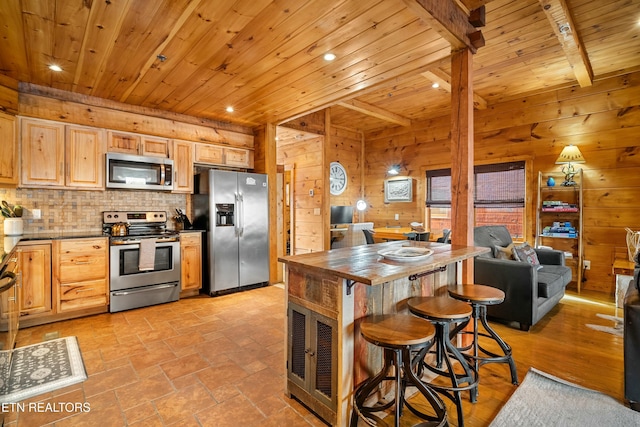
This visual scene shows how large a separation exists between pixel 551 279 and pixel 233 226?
3894 mm

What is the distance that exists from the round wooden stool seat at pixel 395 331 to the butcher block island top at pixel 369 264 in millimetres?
254

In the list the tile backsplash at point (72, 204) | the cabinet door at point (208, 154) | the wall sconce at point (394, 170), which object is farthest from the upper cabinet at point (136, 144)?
the wall sconce at point (394, 170)

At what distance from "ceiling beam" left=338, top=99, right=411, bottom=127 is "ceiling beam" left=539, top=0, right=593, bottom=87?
261 centimetres

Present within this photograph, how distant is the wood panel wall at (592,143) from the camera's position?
159 inches

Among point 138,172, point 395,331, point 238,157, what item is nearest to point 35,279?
point 138,172

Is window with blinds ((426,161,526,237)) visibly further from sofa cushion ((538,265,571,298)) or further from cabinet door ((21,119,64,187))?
cabinet door ((21,119,64,187))

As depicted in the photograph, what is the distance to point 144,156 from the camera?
4031 mm

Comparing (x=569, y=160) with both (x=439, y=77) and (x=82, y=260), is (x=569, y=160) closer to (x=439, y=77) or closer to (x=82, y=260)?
(x=439, y=77)

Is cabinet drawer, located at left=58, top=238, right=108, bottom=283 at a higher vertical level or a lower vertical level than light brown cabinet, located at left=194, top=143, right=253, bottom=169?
lower

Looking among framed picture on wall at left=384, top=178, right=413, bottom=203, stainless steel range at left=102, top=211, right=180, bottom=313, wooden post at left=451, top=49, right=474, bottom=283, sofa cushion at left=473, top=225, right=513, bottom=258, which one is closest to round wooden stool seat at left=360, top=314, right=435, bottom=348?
wooden post at left=451, top=49, right=474, bottom=283

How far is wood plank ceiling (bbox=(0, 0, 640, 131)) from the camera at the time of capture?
220 centimetres

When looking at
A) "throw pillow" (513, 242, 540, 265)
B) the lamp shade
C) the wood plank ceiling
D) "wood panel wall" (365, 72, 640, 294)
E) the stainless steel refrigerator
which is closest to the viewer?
the wood plank ceiling

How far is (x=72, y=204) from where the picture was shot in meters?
3.78

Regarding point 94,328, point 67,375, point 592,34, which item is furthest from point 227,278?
point 592,34
